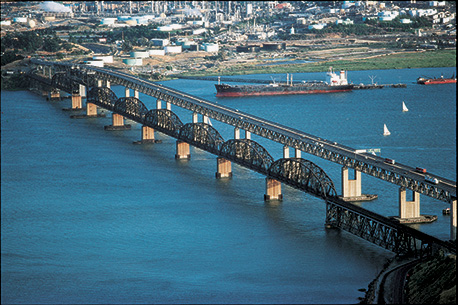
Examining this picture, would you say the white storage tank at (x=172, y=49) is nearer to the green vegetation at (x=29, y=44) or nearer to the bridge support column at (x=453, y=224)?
the green vegetation at (x=29, y=44)

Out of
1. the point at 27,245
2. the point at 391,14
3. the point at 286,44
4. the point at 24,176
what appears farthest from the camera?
the point at 391,14

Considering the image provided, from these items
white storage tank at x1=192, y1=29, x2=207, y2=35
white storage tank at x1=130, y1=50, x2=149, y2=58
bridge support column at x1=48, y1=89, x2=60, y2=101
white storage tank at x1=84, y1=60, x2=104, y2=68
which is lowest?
bridge support column at x1=48, y1=89, x2=60, y2=101

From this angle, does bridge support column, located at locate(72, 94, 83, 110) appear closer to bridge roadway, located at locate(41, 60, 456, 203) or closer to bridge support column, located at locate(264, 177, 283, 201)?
bridge roadway, located at locate(41, 60, 456, 203)

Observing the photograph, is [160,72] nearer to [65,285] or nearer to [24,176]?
[24,176]

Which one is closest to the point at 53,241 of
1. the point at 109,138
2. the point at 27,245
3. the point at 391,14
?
the point at 27,245

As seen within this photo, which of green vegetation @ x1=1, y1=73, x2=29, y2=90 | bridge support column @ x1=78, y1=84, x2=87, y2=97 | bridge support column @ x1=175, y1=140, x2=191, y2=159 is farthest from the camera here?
green vegetation @ x1=1, y1=73, x2=29, y2=90

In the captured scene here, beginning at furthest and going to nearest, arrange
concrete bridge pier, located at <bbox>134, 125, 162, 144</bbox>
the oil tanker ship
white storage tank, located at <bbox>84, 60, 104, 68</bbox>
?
white storage tank, located at <bbox>84, 60, 104, 68</bbox>
the oil tanker ship
concrete bridge pier, located at <bbox>134, 125, 162, 144</bbox>

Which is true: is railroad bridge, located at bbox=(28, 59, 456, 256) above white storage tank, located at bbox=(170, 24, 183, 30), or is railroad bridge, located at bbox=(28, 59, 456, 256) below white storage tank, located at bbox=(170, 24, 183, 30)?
below

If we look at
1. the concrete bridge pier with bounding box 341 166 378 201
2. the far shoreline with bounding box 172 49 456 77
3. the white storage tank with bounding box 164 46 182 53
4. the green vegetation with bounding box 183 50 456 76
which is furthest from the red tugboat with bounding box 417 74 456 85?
the concrete bridge pier with bounding box 341 166 378 201
